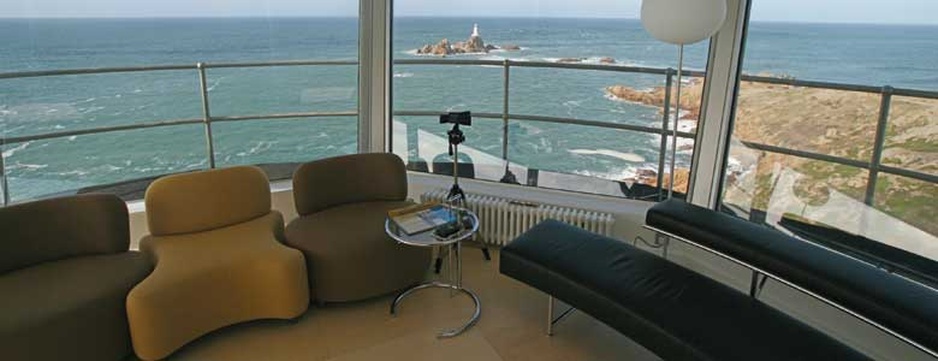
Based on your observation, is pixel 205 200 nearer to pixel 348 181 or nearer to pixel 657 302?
pixel 348 181

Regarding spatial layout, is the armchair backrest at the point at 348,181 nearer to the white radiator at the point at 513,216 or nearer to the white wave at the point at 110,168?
the white radiator at the point at 513,216

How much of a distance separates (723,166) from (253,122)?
3.08 meters

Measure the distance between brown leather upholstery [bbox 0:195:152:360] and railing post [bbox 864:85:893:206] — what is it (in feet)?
11.4

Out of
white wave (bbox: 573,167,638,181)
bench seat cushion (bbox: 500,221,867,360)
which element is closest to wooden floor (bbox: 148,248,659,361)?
bench seat cushion (bbox: 500,221,867,360)

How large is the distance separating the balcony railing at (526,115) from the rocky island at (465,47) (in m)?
0.06

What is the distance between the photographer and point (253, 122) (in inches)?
156

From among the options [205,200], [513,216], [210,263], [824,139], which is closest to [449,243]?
[513,216]

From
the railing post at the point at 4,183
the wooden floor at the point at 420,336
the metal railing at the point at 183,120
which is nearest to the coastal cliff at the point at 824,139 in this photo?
the wooden floor at the point at 420,336

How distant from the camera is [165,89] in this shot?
365 centimetres

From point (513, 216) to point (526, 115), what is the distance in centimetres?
72

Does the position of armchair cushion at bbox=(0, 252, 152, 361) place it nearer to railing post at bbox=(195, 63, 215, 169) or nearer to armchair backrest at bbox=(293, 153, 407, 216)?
armchair backrest at bbox=(293, 153, 407, 216)

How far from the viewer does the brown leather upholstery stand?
7.32 ft

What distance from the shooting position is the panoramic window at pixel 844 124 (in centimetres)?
254

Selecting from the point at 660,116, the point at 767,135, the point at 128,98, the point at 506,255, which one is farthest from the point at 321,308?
the point at 767,135
